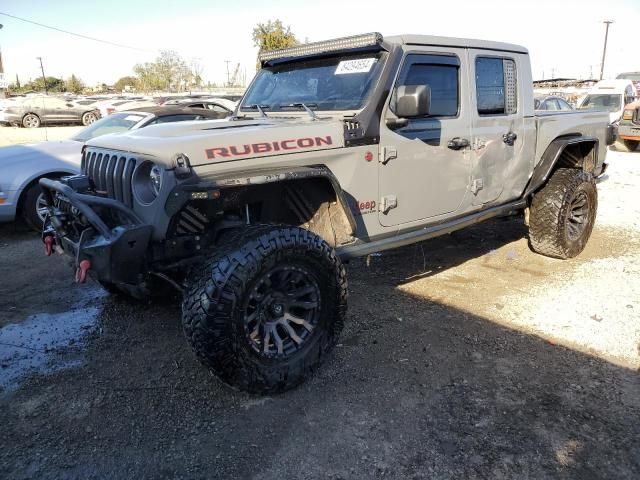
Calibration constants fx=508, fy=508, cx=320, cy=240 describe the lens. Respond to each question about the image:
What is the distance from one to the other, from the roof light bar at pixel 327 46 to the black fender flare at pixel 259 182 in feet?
3.14

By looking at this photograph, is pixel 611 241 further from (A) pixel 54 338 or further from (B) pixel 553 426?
(A) pixel 54 338

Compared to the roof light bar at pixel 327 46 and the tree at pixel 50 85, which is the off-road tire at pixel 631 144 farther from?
the tree at pixel 50 85

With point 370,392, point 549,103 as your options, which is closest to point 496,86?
point 370,392

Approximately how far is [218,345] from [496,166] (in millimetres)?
2833

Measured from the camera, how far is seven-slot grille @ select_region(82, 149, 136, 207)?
9.45 feet

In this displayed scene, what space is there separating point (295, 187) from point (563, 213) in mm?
2959

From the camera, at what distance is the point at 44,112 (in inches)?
899

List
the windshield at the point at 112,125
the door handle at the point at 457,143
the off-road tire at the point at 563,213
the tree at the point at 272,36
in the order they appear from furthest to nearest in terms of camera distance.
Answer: the tree at the point at 272,36 → the windshield at the point at 112,125 → the off-road tire at the point at 563,213 → the door handle at the point at 457,143

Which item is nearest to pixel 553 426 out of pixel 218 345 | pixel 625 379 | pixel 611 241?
pixel 625 379

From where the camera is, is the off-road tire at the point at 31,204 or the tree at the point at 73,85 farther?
the tree at the point at 73,85

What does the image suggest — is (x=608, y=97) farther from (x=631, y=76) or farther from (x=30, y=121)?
(x=30, y=121)

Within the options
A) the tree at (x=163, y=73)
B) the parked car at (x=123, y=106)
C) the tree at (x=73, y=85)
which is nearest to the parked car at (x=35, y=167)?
the parked car at (x=123, y=106)

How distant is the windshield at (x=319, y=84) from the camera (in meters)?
3.40

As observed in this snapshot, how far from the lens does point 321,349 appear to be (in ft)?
10.0
